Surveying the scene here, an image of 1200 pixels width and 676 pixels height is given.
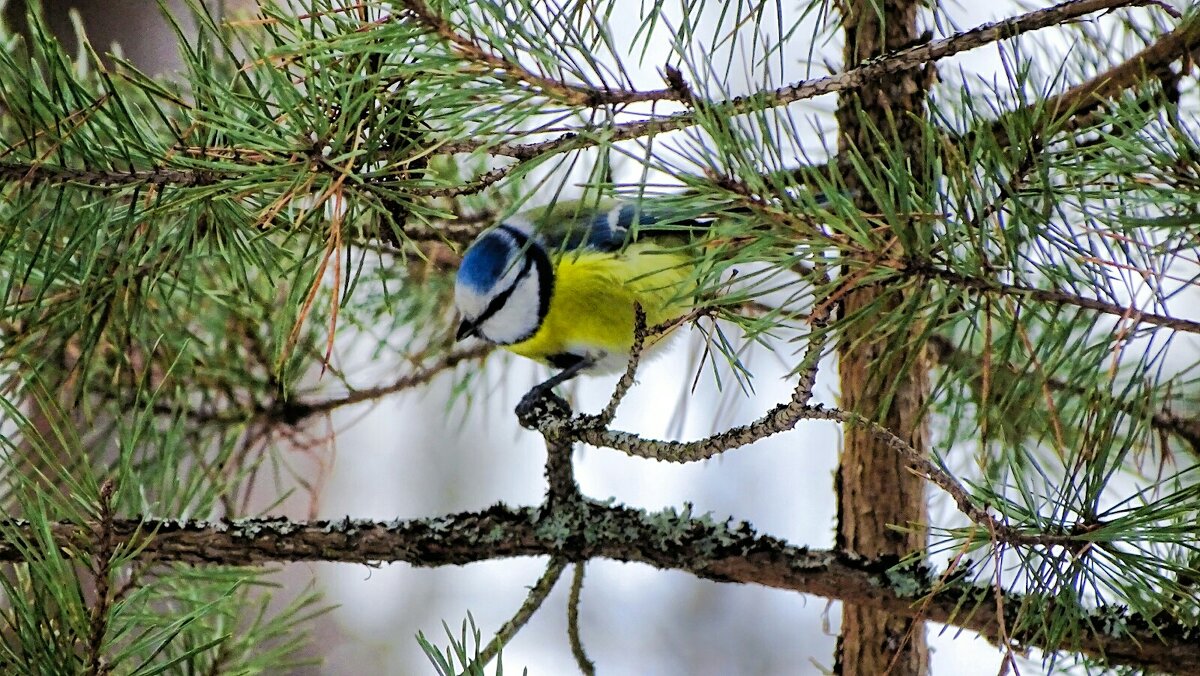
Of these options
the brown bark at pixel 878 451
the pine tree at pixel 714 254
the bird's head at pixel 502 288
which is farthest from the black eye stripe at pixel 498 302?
the brown bark at pixel 878 451

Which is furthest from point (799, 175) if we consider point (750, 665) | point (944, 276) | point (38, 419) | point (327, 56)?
point (750, 665)

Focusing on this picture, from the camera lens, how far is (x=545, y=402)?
708mm

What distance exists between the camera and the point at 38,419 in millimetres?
897

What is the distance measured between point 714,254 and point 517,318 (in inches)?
16.0

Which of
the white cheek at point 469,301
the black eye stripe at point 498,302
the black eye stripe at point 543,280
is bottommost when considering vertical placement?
the white cheek at point 469,301

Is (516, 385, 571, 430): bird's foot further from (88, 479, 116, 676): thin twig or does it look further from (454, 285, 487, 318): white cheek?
(88, 479, 116, 676): thin twig

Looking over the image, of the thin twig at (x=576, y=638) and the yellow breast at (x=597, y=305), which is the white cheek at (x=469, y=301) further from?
the thin twig at (x=576, y=638)

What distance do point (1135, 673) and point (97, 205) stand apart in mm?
560

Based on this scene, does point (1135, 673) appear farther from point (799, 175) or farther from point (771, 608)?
point (771, 608)

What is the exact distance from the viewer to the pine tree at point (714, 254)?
0.42 m

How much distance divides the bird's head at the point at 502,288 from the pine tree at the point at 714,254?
0.10 meters

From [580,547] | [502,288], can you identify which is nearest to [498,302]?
[502,288]

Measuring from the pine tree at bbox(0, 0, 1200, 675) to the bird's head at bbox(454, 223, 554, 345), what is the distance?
4.1 inches

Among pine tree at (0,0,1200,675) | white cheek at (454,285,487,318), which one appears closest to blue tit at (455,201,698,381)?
white cheek at (454,285,487,318)
